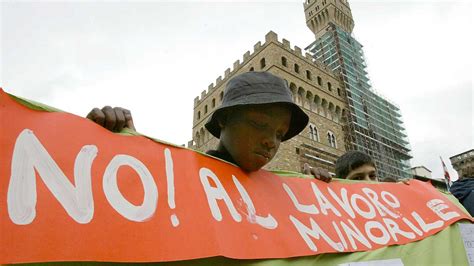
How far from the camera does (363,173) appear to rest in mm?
1948

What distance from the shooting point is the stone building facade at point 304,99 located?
46.1 ft

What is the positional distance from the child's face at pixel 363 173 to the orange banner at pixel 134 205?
2.25 ft

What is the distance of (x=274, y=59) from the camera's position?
15.6 metres

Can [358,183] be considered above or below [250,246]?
above

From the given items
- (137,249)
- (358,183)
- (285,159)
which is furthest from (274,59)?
(137,249)

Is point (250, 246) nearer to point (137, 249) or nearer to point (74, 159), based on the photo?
point (137, 249)

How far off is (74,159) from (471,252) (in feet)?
5.75

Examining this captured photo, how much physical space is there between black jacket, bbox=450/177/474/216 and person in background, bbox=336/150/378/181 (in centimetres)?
59

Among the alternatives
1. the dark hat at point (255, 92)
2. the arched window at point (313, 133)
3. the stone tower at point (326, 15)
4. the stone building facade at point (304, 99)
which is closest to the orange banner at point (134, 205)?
the dark hat at point (255, 92)

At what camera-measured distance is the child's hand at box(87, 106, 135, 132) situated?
3.02 feet

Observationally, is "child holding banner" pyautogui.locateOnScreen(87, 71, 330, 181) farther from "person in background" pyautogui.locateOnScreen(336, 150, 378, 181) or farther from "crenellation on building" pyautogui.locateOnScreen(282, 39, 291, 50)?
"crenellation on building" pyautogui.locateOnScreen(282, 39, 291, 50)

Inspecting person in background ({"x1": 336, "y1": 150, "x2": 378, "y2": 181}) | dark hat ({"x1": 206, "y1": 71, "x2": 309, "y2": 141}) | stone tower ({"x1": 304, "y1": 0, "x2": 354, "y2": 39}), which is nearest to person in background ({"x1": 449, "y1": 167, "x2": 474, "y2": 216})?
person in background ({"x1": 336, "y1": 150, "x2": 378, "y2": 181})

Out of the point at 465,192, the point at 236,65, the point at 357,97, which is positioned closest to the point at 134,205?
the point at 465,192

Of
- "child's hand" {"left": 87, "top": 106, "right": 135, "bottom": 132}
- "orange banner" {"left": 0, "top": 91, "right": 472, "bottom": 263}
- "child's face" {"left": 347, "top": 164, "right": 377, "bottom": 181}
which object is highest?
"child's hand" {"left": 87, "top": 106, "right": 135, "bottom": 132}
